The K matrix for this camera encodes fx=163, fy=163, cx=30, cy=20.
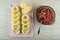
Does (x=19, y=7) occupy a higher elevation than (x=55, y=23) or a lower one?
higher

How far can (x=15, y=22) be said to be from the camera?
1.03 metres

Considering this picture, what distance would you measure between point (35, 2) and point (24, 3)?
0.07m

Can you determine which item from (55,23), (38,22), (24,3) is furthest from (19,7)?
(55,23)

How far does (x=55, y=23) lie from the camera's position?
3.51 feet

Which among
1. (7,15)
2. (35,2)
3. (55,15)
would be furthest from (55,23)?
(7,15)

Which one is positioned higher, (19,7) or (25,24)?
(19,7)

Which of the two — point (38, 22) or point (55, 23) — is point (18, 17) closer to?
point (38, 22)

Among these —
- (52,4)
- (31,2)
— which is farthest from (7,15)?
(52,4)

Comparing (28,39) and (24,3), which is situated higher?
(24,3)

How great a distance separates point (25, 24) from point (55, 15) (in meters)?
0.21

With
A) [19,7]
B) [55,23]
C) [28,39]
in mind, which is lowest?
[28,39]

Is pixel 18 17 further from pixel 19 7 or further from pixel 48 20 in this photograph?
pixel 48 20

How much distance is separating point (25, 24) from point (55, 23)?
20 cm

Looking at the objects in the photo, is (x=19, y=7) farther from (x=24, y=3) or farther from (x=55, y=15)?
(x=55, y=15)
